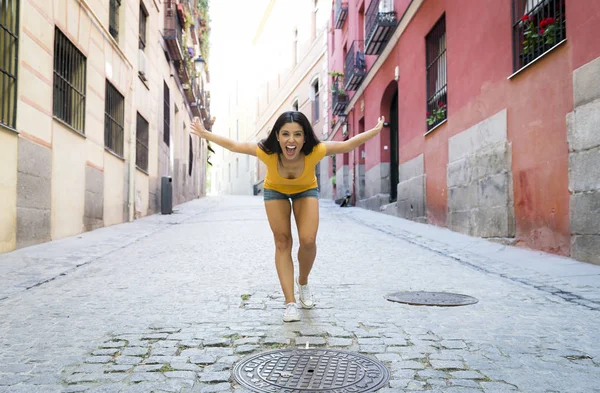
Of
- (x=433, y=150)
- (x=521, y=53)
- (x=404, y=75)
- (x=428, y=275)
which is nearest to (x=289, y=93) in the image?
(x=404, y=75)

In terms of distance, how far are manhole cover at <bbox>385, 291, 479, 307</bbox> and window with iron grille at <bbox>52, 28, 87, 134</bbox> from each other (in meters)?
6.55

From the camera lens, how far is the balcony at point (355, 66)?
722 inches

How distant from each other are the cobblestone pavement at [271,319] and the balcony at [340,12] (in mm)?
15966

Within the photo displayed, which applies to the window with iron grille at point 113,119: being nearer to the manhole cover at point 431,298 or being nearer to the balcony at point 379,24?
the balcony at point 379,24

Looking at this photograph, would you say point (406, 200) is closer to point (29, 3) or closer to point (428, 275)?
point (428, 275)

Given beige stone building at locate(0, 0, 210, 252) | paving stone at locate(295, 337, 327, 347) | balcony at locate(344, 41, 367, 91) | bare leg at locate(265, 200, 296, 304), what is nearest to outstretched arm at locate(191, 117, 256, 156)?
bare leg at locate(265, 200, 296, 304)

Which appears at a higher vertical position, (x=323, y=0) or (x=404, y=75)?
Result: (x=323, y=0)

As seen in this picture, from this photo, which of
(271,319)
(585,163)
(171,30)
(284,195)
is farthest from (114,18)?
(271,319)

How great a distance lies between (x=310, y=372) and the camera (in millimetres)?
2654

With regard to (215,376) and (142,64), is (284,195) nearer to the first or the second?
(215,376)

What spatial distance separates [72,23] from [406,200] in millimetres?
8066

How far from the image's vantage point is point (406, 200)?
43.0 feet

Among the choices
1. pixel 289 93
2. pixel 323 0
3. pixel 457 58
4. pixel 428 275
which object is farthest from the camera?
pixel 289 93

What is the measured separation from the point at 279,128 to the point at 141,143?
38.8ft
